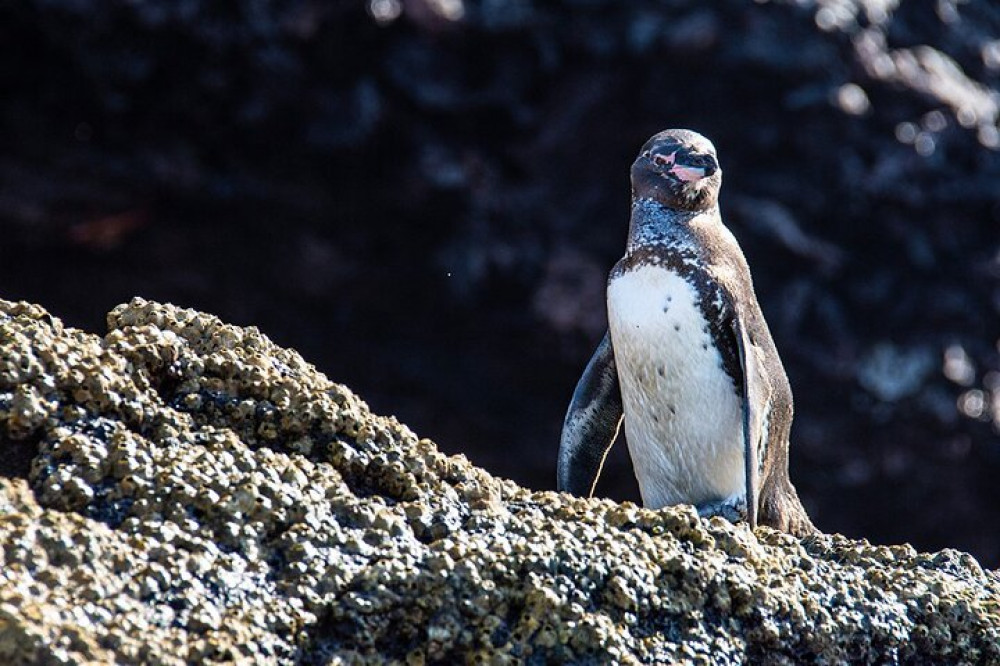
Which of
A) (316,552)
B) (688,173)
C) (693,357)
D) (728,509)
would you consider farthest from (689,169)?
(316,552)

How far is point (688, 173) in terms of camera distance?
4.12 metres

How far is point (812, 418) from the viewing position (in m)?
7.60

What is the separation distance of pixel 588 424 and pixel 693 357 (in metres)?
0.62

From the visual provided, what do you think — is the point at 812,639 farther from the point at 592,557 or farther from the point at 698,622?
the point at 592,557

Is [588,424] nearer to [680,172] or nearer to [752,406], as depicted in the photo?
[752,406]

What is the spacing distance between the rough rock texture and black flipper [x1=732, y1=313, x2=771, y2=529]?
86 cm

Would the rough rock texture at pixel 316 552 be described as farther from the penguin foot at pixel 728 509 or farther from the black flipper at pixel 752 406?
the penguin foot at pixel 728 509

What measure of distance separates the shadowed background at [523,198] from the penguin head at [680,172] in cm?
297

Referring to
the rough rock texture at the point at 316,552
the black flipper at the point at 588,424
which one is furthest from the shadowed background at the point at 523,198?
the rough rock texture at the point at 316,552

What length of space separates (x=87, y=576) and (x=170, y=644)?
6.6 inches

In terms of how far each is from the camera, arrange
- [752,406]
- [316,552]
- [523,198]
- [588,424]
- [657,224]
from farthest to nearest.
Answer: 1. [523,198]
2. [588,424]
3. [657,224]
4. [752,406]
5. [316,552]

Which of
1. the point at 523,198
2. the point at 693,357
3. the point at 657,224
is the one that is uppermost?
the point at 523,198

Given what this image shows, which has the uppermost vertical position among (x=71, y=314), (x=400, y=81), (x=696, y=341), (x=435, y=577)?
(x=400, y=81)

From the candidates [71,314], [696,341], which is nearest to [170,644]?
[696,341]
